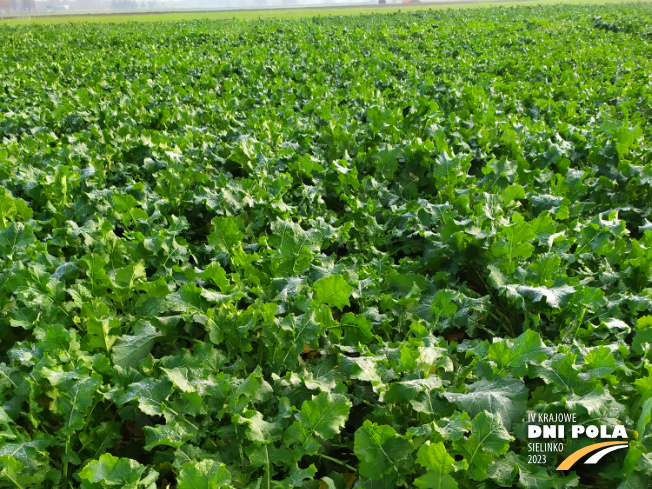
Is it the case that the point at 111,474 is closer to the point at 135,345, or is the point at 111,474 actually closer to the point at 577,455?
the point at 135,345

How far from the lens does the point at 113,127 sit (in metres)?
5.78

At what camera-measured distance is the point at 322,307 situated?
2.39 metres

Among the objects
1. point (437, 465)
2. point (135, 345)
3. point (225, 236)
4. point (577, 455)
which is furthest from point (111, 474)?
point (577, 455)

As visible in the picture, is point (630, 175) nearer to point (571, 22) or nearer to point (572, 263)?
point (572, 263)

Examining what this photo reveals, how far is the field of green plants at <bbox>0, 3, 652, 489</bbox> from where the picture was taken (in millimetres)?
1880

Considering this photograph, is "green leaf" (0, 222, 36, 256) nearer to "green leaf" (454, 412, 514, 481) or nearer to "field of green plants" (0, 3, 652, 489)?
"field of green plants" (0, 3, 652, 489)

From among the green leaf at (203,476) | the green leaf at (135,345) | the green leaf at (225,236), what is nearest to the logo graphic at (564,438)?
the green leaf at (203,476)

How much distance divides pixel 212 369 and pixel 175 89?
6.56 m

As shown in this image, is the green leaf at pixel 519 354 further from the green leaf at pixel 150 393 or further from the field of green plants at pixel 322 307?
the green leaf at pixel 150 393

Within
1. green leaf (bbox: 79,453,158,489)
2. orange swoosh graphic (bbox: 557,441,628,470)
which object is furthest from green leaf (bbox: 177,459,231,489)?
orange swoosh graphic (bbox: 557,441,628,470)

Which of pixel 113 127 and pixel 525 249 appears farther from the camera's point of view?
pixel 113 127

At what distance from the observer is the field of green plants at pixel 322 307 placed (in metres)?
1.88

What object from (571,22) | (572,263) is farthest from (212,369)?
(571,22)

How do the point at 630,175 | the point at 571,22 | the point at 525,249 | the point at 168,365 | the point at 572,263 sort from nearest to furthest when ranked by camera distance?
1. the point at 168,365
2. the point at 525,249
3. the point at 572,263
4. the point at 630,175
5. the point at 571,22
